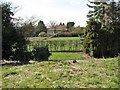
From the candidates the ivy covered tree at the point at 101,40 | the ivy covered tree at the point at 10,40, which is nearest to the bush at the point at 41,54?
the ivy covered tree at the point at 10,40

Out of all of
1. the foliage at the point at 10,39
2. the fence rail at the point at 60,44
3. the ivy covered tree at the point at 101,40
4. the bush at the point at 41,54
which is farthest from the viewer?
the fence rail at the point at 60,44

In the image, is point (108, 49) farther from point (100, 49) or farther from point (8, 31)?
point (8, 31)

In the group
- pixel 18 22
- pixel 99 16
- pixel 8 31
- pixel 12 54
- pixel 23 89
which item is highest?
pixel 99 16

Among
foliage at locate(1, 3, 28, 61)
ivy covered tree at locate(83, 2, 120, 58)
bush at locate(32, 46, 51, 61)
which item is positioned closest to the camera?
foliage at locate(1, 3, 28, 61)

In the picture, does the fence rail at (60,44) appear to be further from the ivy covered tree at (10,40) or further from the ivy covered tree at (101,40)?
the ivy covered tree at (10,40)

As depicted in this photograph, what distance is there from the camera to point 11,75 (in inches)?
177

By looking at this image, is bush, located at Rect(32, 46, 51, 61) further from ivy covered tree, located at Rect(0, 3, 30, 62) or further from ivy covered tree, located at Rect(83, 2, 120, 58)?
ivy covered tree, located at Rect(83, 2, 120, 58)

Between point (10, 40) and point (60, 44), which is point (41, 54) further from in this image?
point (60, 44)

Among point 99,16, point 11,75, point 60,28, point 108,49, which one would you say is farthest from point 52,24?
point 11,75

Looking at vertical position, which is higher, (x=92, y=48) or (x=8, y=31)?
(x=8, y=31)

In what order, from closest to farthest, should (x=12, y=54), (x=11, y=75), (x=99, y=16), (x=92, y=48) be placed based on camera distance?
(x=11, y=75)
(x=12, y=54)
(x=92, y=48)
(x=99, y=16)

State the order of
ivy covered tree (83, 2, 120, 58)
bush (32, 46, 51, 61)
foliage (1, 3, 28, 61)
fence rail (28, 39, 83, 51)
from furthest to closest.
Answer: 1. fence rail (28, 39, 83, 51)
2. ivy covered tree (83, 2, 120, 58)
3. bush (32, 46, 51, 61)
4. foliage (1, 3, 28, 61)

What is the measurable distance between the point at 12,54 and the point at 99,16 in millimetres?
20114

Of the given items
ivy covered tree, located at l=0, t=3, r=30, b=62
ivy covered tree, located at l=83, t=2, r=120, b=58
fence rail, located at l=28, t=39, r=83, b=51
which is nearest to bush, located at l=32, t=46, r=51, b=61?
ivy covered tree, located at l=0, t=3, r=30, b=62
